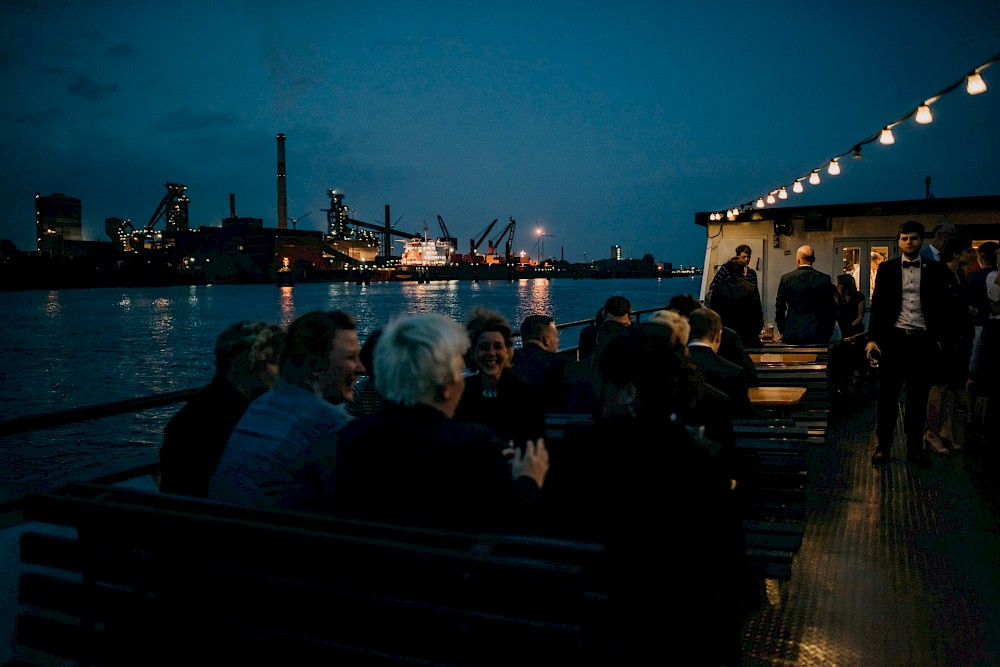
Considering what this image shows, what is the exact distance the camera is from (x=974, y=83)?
6.86 metres

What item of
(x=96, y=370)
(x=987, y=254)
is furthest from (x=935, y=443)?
(x=96, y=370)

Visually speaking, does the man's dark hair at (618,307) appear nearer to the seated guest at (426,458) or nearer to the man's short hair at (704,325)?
the man's short hair at (704,325)

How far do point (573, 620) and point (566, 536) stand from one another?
0.38 m

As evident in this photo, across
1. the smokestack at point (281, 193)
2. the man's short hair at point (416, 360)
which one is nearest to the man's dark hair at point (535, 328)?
the man's short hair at point (416, 360)

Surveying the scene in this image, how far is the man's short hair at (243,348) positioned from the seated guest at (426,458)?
1178 millimetres

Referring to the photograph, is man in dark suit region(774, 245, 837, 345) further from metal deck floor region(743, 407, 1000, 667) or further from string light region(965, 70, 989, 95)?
metal deck floor region(743, 407, 1000, 667)

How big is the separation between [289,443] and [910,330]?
14.8ft

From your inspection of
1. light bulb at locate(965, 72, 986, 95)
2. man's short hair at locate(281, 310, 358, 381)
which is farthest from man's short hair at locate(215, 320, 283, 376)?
light bulb at locate(965, 72, 986, 95)

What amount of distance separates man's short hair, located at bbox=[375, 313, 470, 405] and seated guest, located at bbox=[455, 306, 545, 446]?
123 centimetres

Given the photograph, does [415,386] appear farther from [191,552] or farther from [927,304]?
[927,304]

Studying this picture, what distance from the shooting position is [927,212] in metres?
10.4

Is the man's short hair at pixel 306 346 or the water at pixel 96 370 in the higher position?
the man's short hair at pixel 306 346

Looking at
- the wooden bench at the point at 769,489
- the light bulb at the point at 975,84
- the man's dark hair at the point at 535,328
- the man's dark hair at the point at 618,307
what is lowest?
the wooden bench at the point at 769,489

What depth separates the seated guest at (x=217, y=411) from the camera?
9.34 feet
